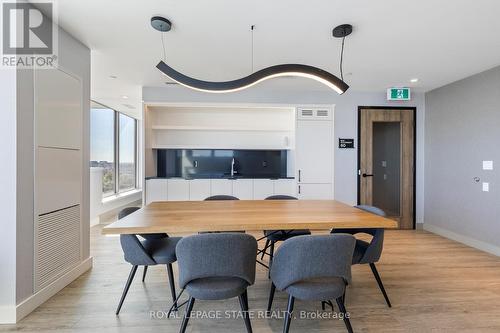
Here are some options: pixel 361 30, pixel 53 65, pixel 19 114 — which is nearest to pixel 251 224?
pixel 19 114

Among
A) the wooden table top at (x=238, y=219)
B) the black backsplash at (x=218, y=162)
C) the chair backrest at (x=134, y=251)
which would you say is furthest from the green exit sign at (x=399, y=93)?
the chair backrest at (x=134, y=251)

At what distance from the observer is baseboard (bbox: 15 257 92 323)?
2137 millimetres

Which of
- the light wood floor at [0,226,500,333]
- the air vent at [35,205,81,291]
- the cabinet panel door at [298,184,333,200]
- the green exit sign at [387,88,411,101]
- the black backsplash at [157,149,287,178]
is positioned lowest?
the light wood floor at [0,226,500,333]

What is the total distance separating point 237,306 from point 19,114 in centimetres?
246

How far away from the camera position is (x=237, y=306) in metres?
2.37

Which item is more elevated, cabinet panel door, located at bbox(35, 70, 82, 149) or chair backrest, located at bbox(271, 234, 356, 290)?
cabinet panel door, located at bbox(35, 70, 82, 149)

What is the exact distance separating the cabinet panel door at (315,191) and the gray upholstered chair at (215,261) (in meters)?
3.21

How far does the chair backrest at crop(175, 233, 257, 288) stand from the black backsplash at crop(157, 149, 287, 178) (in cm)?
378

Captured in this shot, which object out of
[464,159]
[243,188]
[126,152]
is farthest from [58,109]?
[464,159]

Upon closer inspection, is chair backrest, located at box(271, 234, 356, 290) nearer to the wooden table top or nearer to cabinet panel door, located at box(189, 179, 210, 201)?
the wooden table top

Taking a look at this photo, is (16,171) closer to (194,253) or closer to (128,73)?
(194,253)

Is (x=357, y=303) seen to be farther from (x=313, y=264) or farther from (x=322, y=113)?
(x=322, y=113)

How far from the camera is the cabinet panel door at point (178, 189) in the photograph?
185 inches

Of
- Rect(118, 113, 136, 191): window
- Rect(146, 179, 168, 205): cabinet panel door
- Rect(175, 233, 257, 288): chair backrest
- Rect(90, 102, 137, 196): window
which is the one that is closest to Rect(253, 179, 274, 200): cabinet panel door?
Rect(146, 179, 168, 205): cabinet panel door
